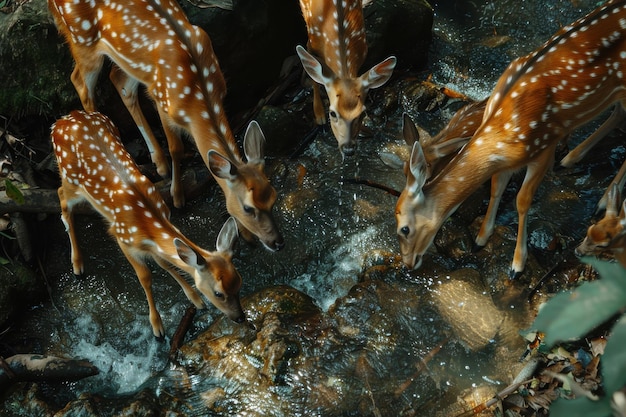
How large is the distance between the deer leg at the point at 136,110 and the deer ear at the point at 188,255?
68.9 inches

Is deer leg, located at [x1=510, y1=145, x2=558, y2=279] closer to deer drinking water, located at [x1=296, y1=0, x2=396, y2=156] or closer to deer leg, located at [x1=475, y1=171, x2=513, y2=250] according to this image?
deer leg, located at [x1=475, y1=171, x2=513, y2=250]

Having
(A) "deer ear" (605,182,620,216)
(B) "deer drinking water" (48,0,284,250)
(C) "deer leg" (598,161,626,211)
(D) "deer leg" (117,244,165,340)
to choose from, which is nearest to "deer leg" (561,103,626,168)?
(C) "deer leg" (598,161,626,211)

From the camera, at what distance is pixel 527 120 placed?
15.3ft

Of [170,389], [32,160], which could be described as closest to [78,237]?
[32,160]

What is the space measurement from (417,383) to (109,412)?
2158 mm

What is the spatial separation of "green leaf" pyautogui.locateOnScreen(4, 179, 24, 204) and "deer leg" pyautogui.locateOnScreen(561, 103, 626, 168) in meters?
4.83

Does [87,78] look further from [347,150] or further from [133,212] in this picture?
[347,150]

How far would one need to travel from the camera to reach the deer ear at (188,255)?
4.21 m

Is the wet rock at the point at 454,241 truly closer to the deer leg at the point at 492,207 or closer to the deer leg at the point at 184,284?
the deer leg at the point at 492,207

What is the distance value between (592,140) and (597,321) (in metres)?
4.99

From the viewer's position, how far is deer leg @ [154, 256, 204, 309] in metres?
5.04

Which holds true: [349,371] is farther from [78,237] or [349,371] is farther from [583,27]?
[583,27]

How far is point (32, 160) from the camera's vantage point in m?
5.79

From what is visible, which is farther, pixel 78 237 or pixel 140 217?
pixel 78 237
